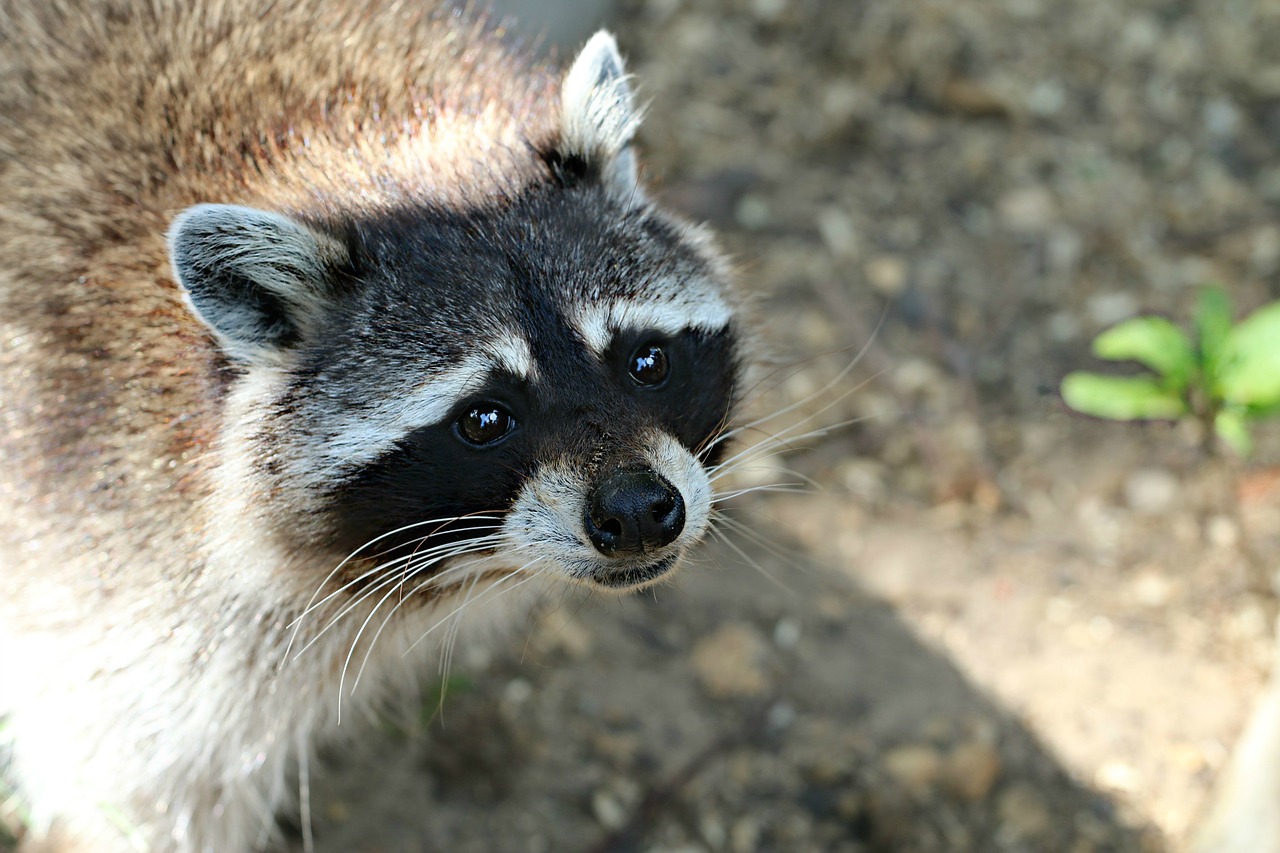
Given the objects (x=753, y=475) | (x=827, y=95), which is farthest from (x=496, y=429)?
(x=827, y=95)

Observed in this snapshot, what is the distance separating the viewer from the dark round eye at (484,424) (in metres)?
2.46

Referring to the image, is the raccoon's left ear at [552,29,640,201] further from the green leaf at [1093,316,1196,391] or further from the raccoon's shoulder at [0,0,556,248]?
the green leaf at [1093,316,1196,391]

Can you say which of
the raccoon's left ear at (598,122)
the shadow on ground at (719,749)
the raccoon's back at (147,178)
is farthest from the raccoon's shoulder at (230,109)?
the shadow on ground at (719,749)

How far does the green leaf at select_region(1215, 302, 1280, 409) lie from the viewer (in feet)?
10.6

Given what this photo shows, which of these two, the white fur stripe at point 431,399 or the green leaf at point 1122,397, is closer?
the white fur stripe at point 431,399

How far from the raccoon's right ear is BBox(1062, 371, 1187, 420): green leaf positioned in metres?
2.02

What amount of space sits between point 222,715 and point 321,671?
0.24 metres

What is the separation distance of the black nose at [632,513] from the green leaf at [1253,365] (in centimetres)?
177

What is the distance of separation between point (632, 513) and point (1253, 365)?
192 cm

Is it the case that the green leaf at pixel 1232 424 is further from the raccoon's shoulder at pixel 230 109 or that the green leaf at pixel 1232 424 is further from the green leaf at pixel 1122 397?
the raccoon's shoulder at pixel 230 109

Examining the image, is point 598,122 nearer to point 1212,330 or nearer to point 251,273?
point 251,273

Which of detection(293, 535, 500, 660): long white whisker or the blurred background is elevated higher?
detection(293, 535, 500, 660): long white whisker

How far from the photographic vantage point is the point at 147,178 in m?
2.80

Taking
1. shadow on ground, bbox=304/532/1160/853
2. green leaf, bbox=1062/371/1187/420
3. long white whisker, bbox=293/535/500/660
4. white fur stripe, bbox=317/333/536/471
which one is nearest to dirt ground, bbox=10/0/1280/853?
shadow on ground, bbox=304/532/1160/853
